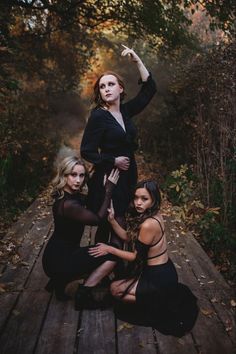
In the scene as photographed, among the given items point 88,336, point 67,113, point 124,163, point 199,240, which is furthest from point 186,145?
point 67,113

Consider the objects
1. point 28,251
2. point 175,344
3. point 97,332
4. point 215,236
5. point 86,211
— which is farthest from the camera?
point 215,236

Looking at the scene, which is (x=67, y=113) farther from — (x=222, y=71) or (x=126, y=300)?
(x=126, y=300)

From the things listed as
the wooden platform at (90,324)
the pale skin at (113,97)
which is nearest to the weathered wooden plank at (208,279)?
the wooden platform at (90,324)

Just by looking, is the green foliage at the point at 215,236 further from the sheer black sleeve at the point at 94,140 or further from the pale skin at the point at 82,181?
the sheer black sleeve at the point at 94,140

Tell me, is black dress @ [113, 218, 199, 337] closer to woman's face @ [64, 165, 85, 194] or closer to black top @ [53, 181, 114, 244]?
black top @ [53, 181, 114, 244]

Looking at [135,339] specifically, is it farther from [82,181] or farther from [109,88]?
[109,88]

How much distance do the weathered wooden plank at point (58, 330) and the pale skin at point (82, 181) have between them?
0.34m

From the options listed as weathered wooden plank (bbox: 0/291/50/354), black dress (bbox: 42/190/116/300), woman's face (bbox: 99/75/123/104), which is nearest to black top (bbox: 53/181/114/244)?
black dress (bbox: 42/190/116/300)

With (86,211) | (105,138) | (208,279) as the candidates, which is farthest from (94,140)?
(208,279)

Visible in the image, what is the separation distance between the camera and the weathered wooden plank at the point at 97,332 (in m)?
3.10

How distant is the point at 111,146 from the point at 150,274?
125 cm

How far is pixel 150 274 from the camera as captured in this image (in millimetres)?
3561

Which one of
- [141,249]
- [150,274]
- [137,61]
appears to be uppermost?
[137,61]

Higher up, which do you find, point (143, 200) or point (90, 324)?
point (143, 200)
